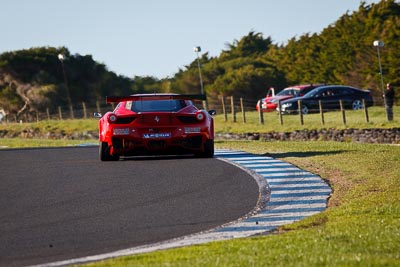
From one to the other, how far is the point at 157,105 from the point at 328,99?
967 inches

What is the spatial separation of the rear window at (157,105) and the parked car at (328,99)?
23079mm

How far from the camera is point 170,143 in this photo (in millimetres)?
19750

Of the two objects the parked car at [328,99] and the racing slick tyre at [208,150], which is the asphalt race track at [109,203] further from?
the parked car at [328,99]

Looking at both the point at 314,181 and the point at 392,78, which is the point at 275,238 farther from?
the point at 392,78

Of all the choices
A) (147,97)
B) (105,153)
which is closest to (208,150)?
(147,97)

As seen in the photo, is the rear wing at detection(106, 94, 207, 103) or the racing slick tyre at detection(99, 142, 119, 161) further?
the racing slick tyre at detection(99, 142, 119, 161)

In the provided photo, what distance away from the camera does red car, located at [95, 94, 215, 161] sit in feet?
64.6

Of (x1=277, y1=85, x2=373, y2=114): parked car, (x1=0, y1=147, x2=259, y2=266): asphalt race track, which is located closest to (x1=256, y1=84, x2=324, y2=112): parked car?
(x1=277, y1=85, x2=373, y2=114): parked car

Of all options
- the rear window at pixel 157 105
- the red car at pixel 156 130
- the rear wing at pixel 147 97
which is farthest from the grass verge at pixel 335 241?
the rear window at pixel 157 105

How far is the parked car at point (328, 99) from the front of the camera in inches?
1718

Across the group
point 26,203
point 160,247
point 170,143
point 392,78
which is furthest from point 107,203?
point 392,78

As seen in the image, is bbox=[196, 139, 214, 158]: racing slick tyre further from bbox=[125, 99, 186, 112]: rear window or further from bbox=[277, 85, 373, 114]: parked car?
bbox=[277, 85, 373, 114]: parked car

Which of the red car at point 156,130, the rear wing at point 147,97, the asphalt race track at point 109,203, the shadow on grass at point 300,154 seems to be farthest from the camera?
the shadow on grass at point 300,154

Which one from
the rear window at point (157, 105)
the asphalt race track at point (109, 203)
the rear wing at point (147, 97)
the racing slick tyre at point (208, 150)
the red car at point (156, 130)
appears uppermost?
the rear wing at point (147, 97)
